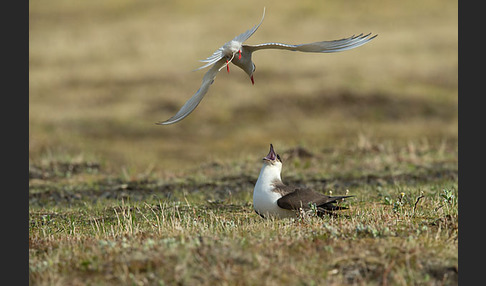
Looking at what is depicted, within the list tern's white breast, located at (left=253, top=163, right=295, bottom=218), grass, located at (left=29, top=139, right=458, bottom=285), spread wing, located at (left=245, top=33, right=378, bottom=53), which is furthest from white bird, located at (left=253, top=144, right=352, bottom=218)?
spread wing, located at (left=245, top=33, right=378, bottom=53)

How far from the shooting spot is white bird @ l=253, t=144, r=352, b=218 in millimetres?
8070

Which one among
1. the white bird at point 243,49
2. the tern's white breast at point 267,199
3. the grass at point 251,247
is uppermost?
the white bird at point 243,49

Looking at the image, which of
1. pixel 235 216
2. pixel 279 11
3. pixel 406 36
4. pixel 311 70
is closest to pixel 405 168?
pixel 235 216

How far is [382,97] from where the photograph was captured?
2720cm

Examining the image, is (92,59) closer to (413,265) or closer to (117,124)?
(117,124)

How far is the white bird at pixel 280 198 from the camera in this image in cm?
807

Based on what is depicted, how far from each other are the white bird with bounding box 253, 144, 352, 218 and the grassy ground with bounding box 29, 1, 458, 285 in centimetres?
23

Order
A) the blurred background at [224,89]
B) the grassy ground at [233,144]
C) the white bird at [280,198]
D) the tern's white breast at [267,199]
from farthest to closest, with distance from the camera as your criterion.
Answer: the blurred background at [224,89] → the tern's white breast at [267,199] → the white bird at [280,198] → the grassy ground at [233,144]

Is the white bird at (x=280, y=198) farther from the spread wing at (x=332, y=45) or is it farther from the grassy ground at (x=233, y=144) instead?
the spread wing at (x=332, y=45)

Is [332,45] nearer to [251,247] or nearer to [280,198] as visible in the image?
[280,198]

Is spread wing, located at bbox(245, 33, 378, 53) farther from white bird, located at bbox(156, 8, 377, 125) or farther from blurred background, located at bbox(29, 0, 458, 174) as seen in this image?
blurred background, located at bbox(29, 0, 458, 174)

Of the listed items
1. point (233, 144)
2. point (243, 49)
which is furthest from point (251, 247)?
point (233, 144)

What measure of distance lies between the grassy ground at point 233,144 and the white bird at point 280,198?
0.23 metres

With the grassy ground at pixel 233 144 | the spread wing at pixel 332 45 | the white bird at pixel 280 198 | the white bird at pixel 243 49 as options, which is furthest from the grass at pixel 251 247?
the spread wing at pixel 332 45
